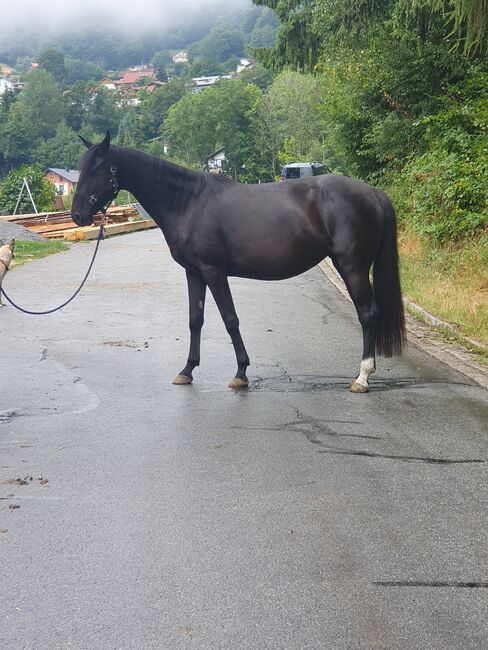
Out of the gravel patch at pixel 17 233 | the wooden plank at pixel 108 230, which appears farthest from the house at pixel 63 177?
the gravel patch at pixel 17 233

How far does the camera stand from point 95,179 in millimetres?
9086

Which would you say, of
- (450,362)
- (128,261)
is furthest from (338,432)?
(128,261)

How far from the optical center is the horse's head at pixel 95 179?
9055 mm

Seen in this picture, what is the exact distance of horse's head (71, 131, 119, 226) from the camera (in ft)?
29.7

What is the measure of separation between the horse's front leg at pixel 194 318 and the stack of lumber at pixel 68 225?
853 inches

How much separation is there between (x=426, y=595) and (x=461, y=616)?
0.76 ft

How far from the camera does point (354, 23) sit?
18.5 metres

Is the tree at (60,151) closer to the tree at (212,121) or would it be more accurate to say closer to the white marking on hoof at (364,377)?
the tree at (212,121)

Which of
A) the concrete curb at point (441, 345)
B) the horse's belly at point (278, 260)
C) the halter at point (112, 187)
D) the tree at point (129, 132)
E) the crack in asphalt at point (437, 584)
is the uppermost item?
the halter at point (112, 187)

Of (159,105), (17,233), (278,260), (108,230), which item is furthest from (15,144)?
(278,260)

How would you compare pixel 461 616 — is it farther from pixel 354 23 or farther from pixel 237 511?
pixel 354 23

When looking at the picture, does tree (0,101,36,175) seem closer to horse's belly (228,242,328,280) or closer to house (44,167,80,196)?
house (44,167,80,196)

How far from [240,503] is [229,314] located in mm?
3843

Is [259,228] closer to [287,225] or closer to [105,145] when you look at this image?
[287,225]
